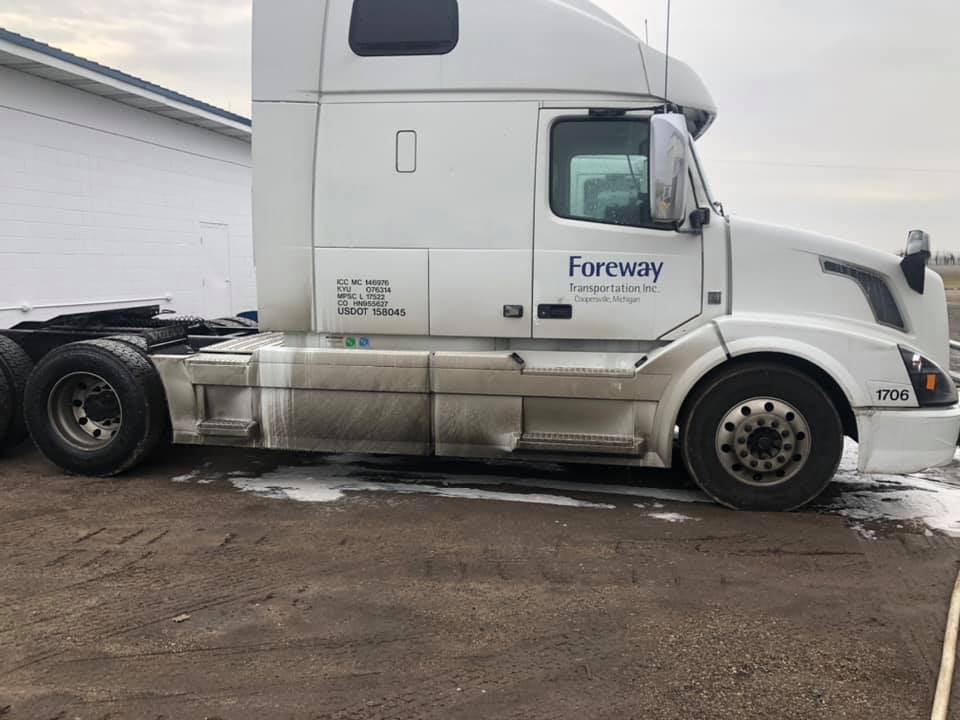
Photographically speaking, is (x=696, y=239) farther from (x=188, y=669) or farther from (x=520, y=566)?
(x=188, y=669)

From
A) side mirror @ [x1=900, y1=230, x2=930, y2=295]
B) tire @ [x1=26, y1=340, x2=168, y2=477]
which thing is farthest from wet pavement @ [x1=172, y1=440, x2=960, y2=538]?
side mirror @ [x1=900, y1=230, x2=930, y2=295]

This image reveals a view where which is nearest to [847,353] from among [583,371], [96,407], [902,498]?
[902,498]

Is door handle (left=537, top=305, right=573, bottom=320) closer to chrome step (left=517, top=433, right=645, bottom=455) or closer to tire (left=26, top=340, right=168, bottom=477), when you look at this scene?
chrome step (left=517, top=433, right=645, bottom=455)

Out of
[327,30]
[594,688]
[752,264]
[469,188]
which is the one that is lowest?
[594,688]

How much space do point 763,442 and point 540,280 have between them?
1944mm

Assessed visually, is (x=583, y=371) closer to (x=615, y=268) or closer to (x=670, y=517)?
(x=615, y=268)

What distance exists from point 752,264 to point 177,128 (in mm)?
9821

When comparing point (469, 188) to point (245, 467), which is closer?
point (469, 188)

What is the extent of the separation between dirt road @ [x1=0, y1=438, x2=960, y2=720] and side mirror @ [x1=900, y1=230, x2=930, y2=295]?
1666 mm

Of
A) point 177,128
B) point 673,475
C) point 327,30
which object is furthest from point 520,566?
point 177,128

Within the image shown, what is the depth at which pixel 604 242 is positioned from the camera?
209 inches

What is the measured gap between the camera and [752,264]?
524 cm

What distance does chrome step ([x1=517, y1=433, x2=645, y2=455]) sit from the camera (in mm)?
5367

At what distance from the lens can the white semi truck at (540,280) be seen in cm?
515
